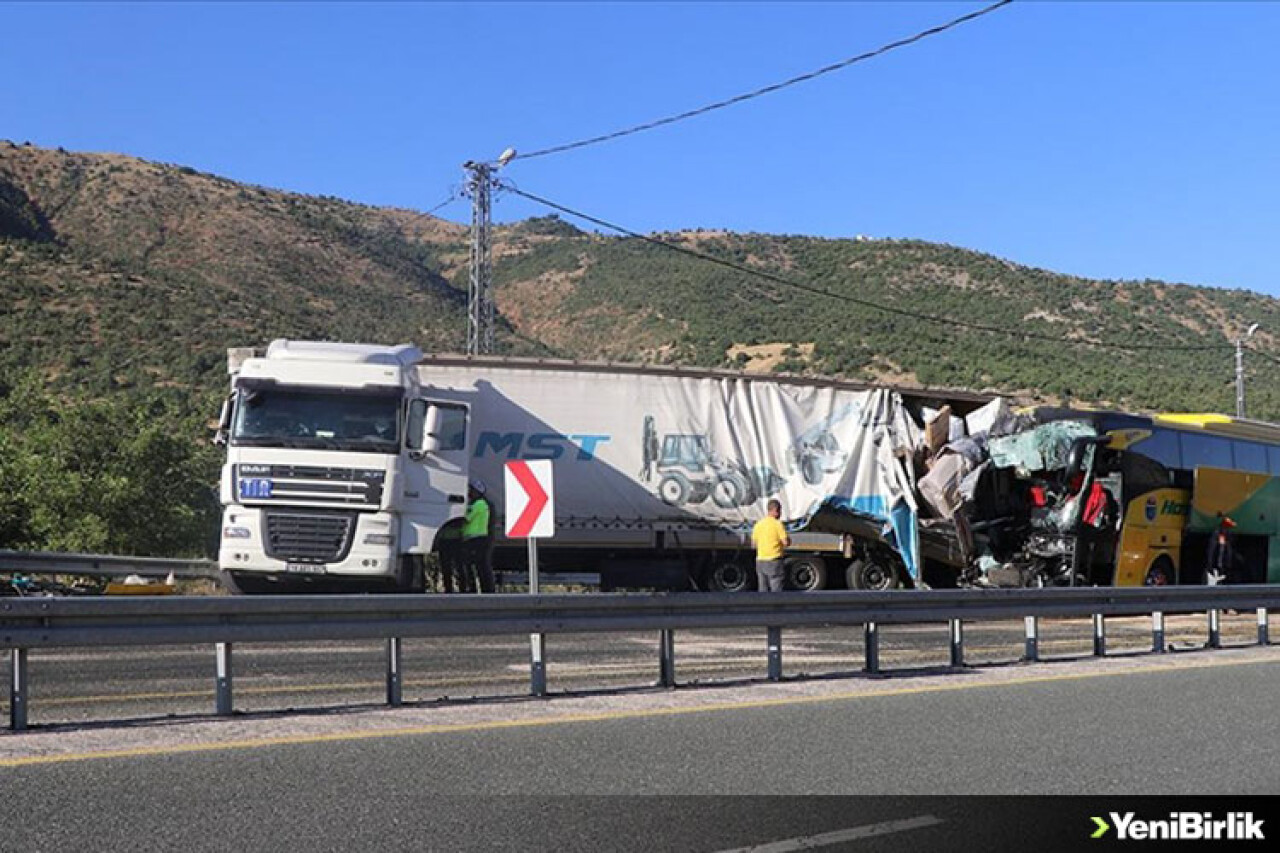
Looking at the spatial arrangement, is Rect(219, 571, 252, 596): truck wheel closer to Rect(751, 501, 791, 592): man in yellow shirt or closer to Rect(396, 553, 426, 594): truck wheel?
Rect(396, 553, 426, 594): truck wheel

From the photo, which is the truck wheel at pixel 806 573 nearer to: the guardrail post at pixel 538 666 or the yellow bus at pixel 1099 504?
the yellow bus at pixel 1099 504

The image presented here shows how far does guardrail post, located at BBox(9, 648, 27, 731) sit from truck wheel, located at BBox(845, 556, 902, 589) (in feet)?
51.7

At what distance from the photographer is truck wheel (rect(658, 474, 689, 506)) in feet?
71.1

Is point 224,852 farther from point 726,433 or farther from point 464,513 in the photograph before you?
point 726,433

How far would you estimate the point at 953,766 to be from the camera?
7.79m

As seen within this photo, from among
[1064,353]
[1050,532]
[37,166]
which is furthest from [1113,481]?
[37,166]

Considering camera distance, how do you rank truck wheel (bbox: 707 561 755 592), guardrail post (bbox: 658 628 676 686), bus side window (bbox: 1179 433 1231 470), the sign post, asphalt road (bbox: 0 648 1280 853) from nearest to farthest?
asphalt road (bbox: 0 648 1280 853)
guardrail post (bbox: 658 628 676 686)
the sign post
truck wheel (bbox: 707 561 755 592)
bus side window (bbox: 1179 433 1231 470)

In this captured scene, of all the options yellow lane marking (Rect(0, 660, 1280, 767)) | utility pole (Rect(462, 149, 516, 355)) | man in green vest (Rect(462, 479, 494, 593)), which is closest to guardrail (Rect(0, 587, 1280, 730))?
yellow lane marking (Rect(0, 660, 1280, 767))

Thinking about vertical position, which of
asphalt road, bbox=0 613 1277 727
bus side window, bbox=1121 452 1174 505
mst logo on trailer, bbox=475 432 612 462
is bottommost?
asphalt road, bbox=0 613 1277 727

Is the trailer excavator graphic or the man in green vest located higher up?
the trailer excavator graphic

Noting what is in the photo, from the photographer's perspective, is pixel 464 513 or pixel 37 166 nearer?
pixel 464 513

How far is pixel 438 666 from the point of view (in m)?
12.5

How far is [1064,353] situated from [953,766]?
2819 inches

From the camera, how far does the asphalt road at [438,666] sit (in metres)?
9.78
